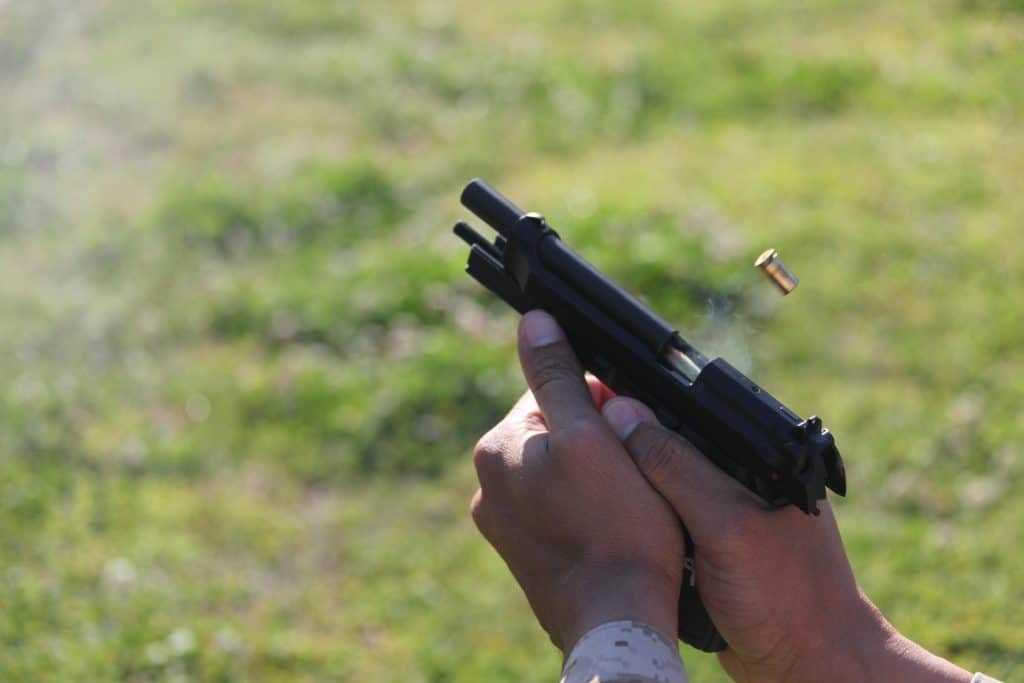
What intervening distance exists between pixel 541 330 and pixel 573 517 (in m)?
0.37

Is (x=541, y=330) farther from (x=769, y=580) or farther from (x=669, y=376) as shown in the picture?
(x=769, y=580)

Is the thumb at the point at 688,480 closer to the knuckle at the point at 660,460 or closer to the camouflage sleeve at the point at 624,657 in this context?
the knuckle at the point at 660,460

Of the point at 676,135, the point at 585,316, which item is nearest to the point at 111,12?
the point at 676,135

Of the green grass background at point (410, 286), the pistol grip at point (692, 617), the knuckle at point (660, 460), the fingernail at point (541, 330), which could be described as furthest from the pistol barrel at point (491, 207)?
the green grass background at point (410, 286)

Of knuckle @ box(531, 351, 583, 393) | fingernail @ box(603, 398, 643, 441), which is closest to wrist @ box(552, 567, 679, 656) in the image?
fingernail @ box(603, 398, 643, 441)

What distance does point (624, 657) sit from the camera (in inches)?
72.9

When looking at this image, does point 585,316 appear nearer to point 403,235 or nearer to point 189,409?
point 189,409

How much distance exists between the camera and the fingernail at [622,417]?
2172 mm

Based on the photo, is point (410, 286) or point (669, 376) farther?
point (410, 286)

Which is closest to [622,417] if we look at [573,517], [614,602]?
[573,517]

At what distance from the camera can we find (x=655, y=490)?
2129mm

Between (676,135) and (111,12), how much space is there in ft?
15.3

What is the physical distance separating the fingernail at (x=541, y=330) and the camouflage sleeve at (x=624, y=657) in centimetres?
57

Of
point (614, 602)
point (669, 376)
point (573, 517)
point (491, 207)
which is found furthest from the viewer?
point (491, 207)
